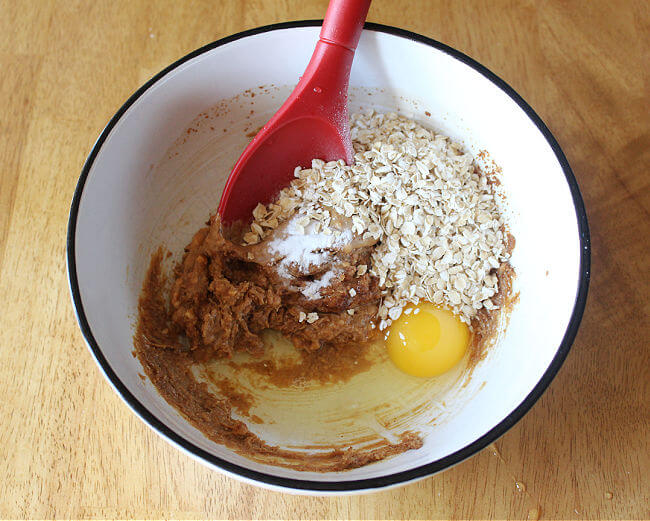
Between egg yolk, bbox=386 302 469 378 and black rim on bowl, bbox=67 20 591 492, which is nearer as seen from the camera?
black rim on bowl, bbox=67 20 591 492

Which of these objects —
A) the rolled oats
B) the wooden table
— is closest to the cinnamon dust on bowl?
the rolled oats

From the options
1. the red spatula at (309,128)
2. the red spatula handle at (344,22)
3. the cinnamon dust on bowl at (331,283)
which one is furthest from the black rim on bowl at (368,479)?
the red spatula handle at (344,22)

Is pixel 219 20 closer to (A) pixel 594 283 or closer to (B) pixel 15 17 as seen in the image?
(B) pixel 15 17

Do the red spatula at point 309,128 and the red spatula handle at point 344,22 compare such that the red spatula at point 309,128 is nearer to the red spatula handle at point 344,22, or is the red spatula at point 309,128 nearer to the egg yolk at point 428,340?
the red spatula handle at point 344,22

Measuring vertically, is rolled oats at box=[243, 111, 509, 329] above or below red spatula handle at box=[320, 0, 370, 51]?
below

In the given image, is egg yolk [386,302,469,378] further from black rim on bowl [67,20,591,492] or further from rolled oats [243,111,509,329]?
black rim on bowl [67,20,591,492]

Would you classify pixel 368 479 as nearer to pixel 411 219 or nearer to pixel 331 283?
pixel 331 283

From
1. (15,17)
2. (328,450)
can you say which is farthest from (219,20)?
(328,450)

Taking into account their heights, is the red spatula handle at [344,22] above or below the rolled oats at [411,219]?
above
